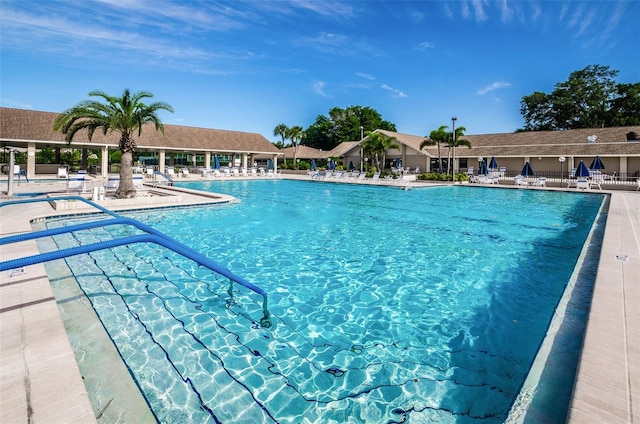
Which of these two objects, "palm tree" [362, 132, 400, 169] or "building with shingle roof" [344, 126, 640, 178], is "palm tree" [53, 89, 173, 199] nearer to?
"palm tree" [362, 132, 400, 169]

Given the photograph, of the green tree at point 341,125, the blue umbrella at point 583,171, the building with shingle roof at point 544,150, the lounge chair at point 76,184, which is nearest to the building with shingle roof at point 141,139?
the lounge chair at point 76,184

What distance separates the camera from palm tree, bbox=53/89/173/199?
1359cm

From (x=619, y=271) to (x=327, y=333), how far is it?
456cm

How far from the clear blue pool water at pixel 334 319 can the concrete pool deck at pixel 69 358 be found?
692mm

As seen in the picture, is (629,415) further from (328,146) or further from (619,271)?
(328,146)

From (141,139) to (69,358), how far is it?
32661 mm

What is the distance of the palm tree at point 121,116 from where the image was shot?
1359cm

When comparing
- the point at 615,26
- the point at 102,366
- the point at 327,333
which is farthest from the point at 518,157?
the point at 102,366

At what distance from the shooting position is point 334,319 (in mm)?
4973

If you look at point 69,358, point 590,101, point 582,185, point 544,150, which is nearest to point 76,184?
point 69,358

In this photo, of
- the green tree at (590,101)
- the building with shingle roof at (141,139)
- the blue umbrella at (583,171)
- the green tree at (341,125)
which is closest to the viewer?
the blue umbrella at (583,171)

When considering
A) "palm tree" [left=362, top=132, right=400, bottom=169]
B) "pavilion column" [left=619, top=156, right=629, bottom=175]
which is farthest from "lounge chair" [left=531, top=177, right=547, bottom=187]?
"palm tree" [left=362, top=132, right=400, bottom=169]

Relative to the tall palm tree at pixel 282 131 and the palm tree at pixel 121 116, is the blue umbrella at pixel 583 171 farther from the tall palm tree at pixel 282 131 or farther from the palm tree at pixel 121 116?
the tall palm tree at pixel 282 131

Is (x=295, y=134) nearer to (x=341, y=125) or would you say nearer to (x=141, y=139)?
(x=341, y=125)
